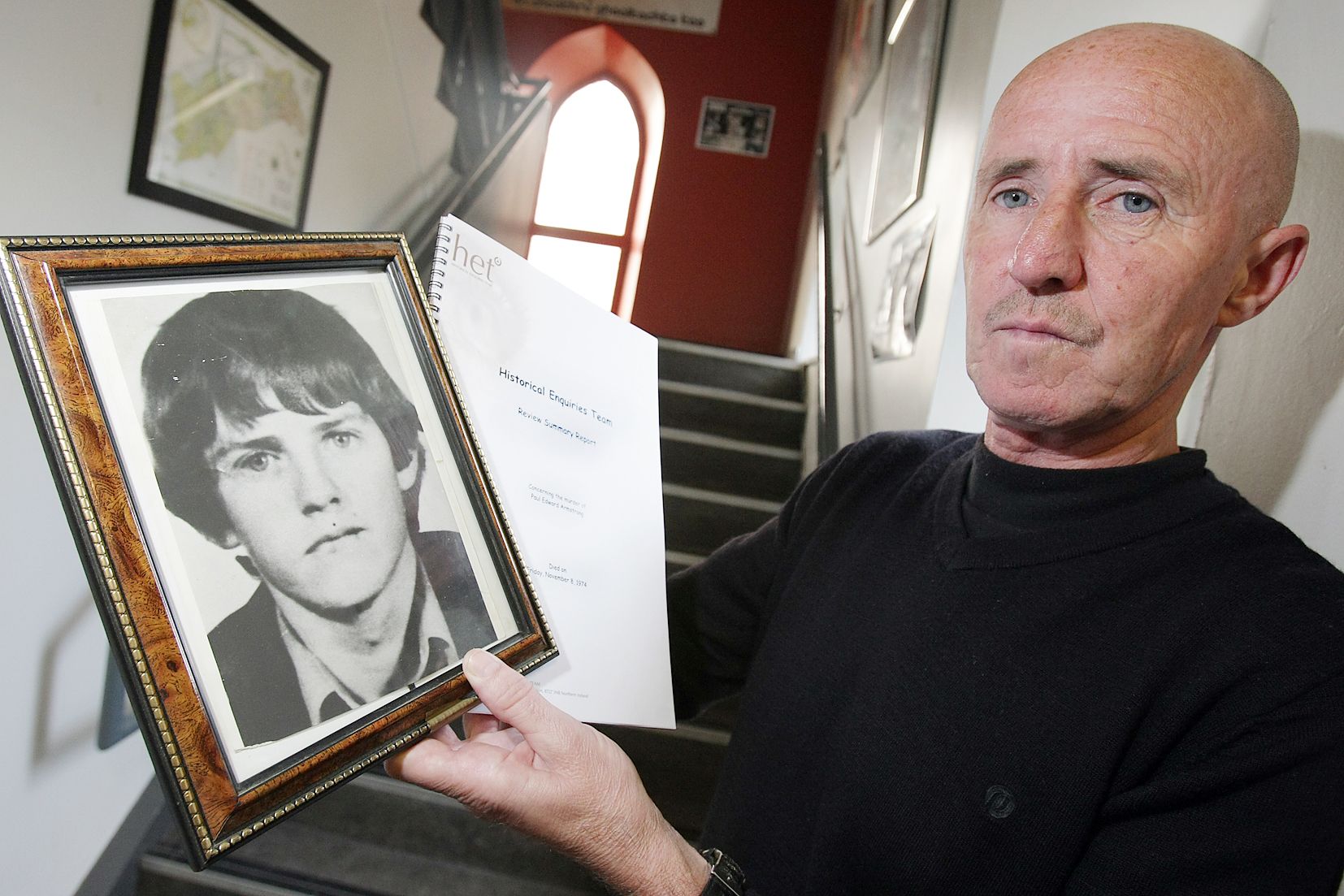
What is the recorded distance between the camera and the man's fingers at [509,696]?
0.57 metres

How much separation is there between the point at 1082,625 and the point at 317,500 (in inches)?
24.7

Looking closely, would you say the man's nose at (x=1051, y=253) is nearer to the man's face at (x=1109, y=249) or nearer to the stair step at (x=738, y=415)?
the man's face at (x=1109, y=249)

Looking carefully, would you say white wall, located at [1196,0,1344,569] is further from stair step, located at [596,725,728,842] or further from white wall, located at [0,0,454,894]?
white wall, located at [0,0,454,894]

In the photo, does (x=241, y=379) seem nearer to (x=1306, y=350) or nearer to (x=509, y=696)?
(x=509, y=696)

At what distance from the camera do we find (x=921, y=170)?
2.01 meters

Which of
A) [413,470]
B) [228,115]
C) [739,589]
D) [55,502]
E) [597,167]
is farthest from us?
[597,167]

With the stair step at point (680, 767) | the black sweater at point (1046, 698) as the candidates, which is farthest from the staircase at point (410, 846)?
the black sweater at point (1046, 698)

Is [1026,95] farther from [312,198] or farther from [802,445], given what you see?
[802,445]

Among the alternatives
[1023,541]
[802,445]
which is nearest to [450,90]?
[802,445]

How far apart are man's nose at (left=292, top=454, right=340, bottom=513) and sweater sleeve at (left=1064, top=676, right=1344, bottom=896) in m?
0.64

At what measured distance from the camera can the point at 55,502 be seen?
1.59 meters

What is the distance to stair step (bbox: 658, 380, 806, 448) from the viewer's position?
346 cm

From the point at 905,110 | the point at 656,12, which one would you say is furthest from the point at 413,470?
the point at 656,12

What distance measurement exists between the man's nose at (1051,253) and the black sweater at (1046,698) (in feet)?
0.57
